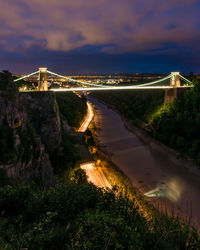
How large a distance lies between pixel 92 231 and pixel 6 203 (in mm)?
2596

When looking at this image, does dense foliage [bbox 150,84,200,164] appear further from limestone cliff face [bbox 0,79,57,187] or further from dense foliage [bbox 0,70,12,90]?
dense foliage [bbox 0,70,12,90]

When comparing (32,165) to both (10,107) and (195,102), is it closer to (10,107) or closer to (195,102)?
(10,107)

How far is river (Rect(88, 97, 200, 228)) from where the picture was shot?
37.6 ft

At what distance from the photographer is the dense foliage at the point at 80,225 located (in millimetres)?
2676

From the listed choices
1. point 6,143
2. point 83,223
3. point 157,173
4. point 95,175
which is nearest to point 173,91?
point 157,173

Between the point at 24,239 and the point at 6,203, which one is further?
the point at 6,203

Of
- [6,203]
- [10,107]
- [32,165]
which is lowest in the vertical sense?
[32,165]

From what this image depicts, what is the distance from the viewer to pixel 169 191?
13039 mm

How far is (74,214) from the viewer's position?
3.68m

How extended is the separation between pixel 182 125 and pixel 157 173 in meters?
8.95


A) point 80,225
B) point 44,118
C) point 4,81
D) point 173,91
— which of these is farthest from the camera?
point 173,91

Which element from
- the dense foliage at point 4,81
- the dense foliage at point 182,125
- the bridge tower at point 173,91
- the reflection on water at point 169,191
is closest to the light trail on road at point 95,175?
the reflection on water at point 169,191

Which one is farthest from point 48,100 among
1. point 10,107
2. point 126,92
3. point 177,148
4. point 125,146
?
point 126,92

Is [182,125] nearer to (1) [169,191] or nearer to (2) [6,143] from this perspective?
(1) [169,191]
